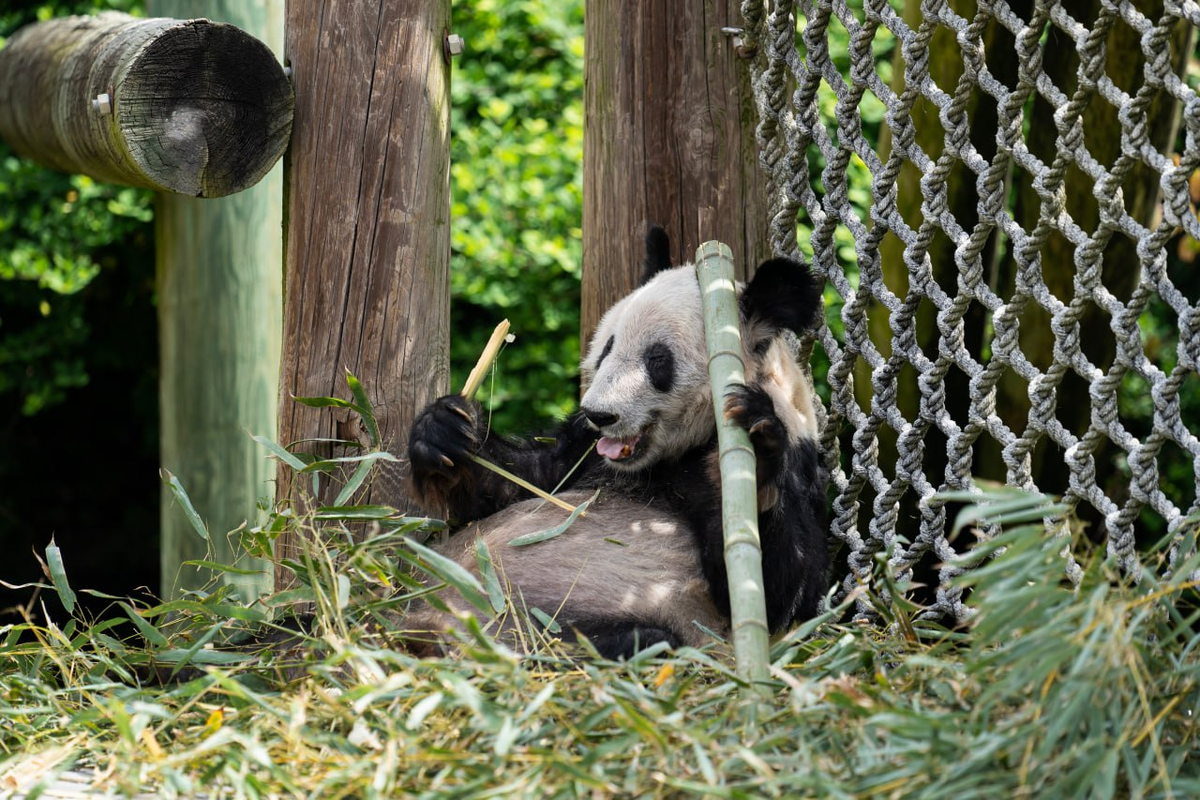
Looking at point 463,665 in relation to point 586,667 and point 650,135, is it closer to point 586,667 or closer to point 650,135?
point 586,667

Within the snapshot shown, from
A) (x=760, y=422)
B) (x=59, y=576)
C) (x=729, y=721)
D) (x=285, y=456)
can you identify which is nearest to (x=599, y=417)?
(x=760, y=422)

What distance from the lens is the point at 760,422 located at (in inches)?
113

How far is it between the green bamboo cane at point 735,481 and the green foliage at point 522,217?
3031mm

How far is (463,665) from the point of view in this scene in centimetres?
231

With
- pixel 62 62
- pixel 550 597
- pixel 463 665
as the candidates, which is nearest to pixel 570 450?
pixel 550 597

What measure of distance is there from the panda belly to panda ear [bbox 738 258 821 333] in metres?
0.57

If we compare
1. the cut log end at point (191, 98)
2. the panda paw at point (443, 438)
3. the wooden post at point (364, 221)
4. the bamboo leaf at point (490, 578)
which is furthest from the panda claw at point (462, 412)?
the cut log end at point (191, 98)

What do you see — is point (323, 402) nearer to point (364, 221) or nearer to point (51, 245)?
point (364, 221)

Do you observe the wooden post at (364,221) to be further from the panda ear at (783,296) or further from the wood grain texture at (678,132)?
the panda ear at (783,296)

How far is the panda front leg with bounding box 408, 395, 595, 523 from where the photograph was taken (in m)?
3.29

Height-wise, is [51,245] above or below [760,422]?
above

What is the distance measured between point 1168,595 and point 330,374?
2.07m

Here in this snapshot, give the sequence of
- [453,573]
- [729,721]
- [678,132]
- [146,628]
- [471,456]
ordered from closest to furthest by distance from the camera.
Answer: [729,721]
[453,573]
[146,628]
[471,456]
[678,132]

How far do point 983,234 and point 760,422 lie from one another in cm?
71
